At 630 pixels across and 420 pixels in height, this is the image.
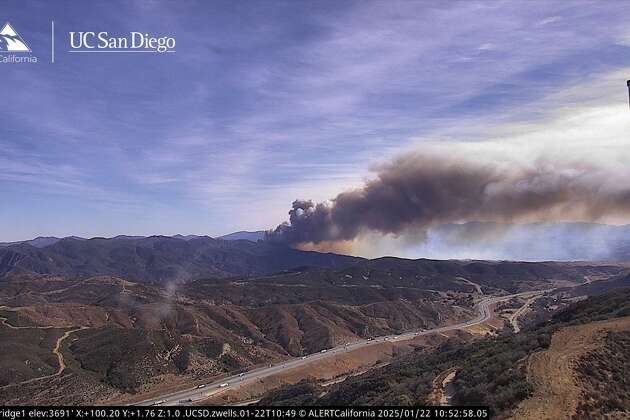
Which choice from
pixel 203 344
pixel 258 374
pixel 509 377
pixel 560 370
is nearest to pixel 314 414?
pixel 509 377

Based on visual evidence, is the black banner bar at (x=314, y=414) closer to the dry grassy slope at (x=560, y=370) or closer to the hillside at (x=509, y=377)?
the hillside at (x=509, y=377)

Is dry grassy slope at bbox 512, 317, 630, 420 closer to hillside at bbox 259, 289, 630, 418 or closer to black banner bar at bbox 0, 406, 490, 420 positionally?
hillside at bbox 259, 289, 630, 418

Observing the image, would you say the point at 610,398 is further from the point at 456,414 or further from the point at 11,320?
the point at 11,320

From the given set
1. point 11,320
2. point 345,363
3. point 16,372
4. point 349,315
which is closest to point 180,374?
point 16,372

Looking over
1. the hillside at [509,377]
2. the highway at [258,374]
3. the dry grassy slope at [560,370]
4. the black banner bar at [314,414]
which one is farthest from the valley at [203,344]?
the dry grassy slope at [560,370]

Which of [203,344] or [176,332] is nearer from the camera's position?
[203,344]

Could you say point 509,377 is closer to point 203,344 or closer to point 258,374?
point 258,374

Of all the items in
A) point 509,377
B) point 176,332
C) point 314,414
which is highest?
point 509,377

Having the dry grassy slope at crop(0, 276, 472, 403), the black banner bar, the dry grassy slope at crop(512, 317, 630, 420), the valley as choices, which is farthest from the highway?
the dry grassy slope at crop(512, 317, 630, 420)
